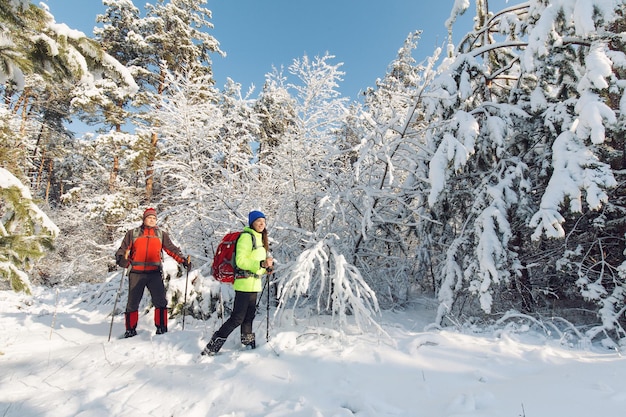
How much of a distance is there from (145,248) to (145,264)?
10.1 inches

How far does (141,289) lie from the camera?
5.23 meters

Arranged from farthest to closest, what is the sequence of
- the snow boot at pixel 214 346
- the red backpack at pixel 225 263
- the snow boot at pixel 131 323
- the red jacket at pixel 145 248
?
the red jacket at pixel 145 248, the snow boot at pixel 131 323, the red backpack at pixel 225 263, the snow boot at pixel 214 346

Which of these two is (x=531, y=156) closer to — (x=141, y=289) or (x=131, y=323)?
(x=141, y=289)

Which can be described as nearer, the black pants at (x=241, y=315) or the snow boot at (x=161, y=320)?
the black pants at (x=241, y=315)

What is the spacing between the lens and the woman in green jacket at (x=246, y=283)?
4.05 meters

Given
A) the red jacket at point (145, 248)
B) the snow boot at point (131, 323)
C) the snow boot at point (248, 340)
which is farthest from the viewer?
the red jacket at point (145, 248)

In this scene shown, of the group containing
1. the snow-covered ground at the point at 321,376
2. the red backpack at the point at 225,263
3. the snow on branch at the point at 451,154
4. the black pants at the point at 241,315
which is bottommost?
the snow-covered ground at the point at 321,376

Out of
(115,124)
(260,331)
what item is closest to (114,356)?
(260,331)

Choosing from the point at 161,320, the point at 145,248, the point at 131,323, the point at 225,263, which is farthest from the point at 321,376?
the point at 145,248

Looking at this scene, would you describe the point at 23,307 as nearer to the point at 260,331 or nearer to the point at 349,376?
the point at 260,331

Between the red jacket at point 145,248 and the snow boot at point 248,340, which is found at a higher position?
the red jacket at point 145,248

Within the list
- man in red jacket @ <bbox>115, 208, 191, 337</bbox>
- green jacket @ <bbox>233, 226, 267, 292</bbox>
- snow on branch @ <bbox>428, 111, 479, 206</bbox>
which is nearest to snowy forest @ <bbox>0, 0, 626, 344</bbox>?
snow on branch @ <bbox>428, 111, 479, 206</bbox>

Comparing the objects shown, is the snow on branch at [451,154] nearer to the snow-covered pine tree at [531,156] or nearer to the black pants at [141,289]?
the snow-covered pine tree at [531,156]

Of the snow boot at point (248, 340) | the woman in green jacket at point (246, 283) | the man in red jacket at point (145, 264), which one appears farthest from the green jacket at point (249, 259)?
the man in red jacket at point (145, 264)
